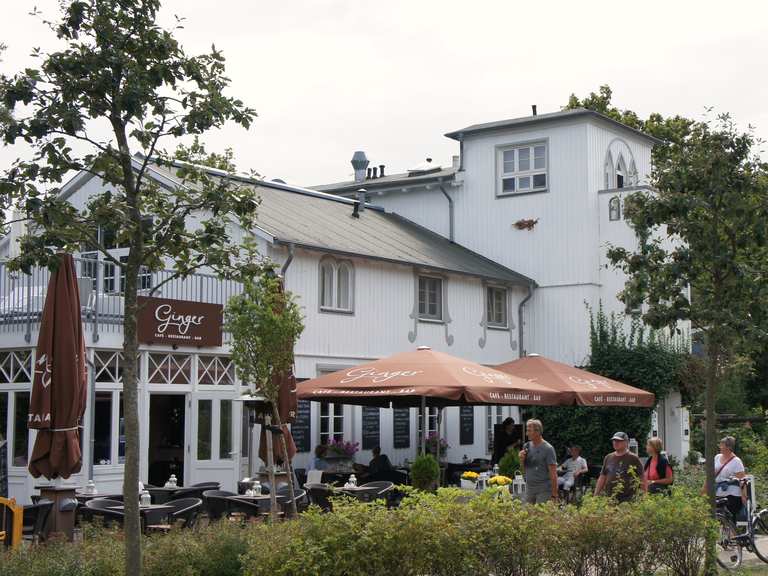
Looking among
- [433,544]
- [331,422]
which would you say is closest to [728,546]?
[433,544]

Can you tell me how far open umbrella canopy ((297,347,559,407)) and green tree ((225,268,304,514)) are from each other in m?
3.59

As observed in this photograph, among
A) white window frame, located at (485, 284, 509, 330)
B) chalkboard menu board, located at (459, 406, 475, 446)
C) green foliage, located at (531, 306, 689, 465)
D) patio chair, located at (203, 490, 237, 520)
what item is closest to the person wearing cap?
patio chair, located at (203, 490, 237, 520)

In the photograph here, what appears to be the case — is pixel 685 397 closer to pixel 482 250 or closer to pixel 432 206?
pixel 482 250

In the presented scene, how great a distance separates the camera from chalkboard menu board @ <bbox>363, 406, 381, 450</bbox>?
24750mm

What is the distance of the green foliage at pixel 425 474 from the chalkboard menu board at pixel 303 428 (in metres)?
5.84

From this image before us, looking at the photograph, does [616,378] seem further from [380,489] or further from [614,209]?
[380,489]

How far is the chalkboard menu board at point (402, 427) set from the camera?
25.8 m

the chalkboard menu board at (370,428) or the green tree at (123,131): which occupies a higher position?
the green tree at (123,131)

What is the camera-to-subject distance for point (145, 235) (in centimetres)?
962

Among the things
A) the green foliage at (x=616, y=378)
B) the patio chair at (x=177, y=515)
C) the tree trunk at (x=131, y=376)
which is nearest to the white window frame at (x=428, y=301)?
the green foliage at (x=616, y=378)

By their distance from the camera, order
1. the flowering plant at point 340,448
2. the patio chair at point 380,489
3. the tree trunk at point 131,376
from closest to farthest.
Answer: the tree trunk at point 131,376, the patio chair at point 380,489, the flowering plant at point 340,448

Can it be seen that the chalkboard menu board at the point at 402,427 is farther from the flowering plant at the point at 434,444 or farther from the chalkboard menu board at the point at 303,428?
the chalkboard menu board at the point at 303,428

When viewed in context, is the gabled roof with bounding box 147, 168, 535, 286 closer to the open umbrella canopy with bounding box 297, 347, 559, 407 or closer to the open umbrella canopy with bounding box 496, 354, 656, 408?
the open umbrella canopy with bounding box 297, 347, 559, 407

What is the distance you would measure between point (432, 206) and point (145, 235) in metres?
22.7
